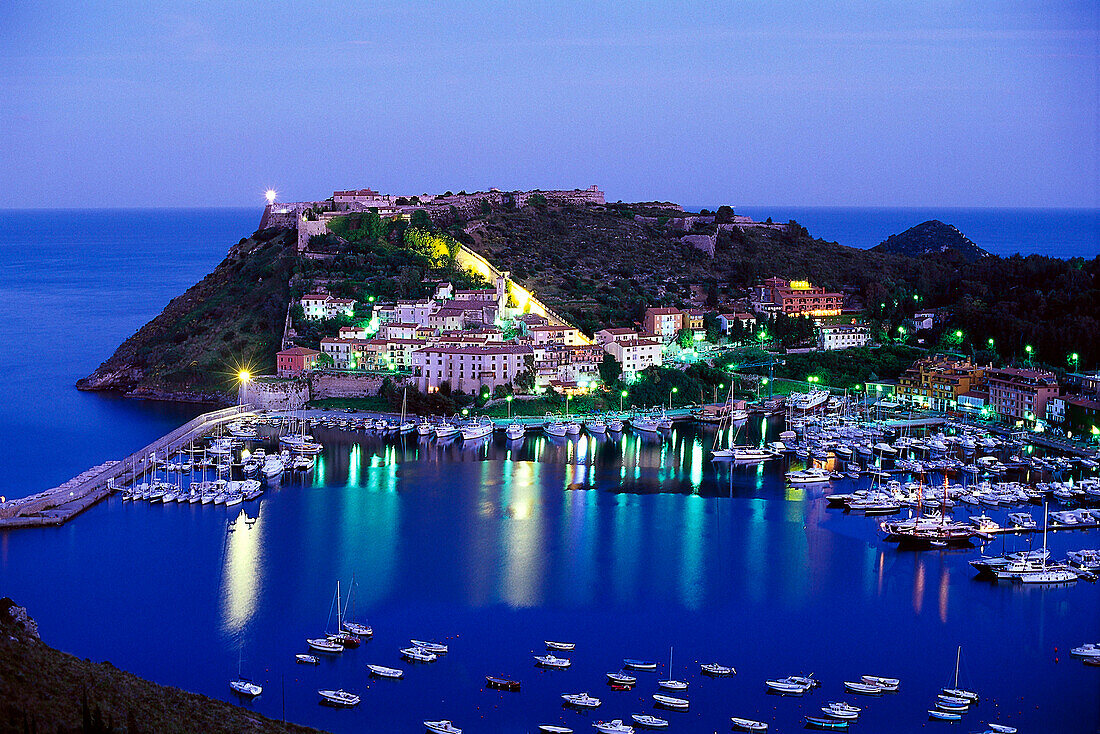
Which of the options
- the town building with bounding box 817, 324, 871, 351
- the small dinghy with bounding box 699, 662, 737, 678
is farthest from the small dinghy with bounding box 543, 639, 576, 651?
the town building with bounding box 817, 324, 871, 351

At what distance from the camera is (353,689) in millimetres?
9430

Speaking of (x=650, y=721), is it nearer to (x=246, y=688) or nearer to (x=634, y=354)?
(x=246, y=688)

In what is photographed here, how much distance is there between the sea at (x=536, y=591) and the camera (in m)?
9.45

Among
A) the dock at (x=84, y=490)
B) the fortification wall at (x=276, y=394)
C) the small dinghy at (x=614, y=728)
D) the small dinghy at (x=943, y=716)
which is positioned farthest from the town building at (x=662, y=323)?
the small dinghy at (x=614, y=728)

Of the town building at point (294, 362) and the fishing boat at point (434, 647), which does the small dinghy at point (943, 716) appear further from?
the town building at point (294, 362)

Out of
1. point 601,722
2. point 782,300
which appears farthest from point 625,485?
point 782,300

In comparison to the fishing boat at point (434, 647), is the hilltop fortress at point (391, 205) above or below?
above

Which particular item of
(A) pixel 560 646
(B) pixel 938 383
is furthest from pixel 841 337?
(A) pixel 560 646

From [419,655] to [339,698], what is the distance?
0.92 metres

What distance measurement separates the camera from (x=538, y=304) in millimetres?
23938

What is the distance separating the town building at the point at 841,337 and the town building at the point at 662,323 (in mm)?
2662

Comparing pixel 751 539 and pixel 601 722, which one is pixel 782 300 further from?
pixel 601 722

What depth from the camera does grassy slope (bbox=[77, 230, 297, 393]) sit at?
22.1 metres

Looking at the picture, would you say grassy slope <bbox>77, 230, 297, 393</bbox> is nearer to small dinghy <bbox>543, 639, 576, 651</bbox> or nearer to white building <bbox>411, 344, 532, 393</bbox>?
white building <bbox>411, 344, 532, 393</bbox>
